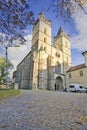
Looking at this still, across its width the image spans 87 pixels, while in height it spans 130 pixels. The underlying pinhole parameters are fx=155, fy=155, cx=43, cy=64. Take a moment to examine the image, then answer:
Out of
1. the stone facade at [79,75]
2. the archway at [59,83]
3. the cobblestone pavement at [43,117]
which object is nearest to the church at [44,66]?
the archway at [59,83]

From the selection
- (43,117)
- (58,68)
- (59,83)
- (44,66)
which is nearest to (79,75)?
(59,83)

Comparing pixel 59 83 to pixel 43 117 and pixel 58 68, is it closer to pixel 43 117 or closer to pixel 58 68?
pixel 58 68

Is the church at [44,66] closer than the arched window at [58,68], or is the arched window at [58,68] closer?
the church at [44,66]

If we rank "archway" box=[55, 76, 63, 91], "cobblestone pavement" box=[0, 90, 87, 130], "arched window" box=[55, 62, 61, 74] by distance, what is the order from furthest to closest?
"arched window" box=[55, 62, 61, 74] < "archway" box=[55, 76, 63, 91] < "cobblestone pavement" box=[0, 90, 87, 130]

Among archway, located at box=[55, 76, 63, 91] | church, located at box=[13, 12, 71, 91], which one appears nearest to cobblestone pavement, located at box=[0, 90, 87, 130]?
church, located at box=[13, 12, 71, 91]

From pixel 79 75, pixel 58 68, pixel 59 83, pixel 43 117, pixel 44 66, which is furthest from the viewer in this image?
pixel 58 68

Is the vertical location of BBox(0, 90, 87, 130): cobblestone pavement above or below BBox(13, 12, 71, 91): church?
below

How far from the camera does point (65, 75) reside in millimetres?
51469

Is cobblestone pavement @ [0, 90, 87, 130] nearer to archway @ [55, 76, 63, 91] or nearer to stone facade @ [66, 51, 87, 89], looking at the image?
stone facade @ [66, 51, 87, 89]

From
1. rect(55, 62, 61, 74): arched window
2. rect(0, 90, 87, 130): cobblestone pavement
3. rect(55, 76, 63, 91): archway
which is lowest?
rect(0, 90, 87, 130): cobblestone pavement

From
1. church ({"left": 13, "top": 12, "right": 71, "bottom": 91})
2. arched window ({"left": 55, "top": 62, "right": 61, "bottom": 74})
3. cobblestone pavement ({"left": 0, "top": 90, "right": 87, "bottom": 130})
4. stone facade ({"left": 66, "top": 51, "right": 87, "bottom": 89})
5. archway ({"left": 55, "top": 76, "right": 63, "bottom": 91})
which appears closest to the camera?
cobblestone pavement ({"left": 0, "top": 90, "right": 87, "bottom": 130})

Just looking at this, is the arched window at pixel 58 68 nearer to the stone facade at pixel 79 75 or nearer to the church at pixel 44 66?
the church at pixel 44 66

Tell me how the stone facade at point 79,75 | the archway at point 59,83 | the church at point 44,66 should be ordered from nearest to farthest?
the stone facade at point 79,75 → the church at point 44,66 → the archway at point 59,83

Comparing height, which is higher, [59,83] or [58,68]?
[58,68]
